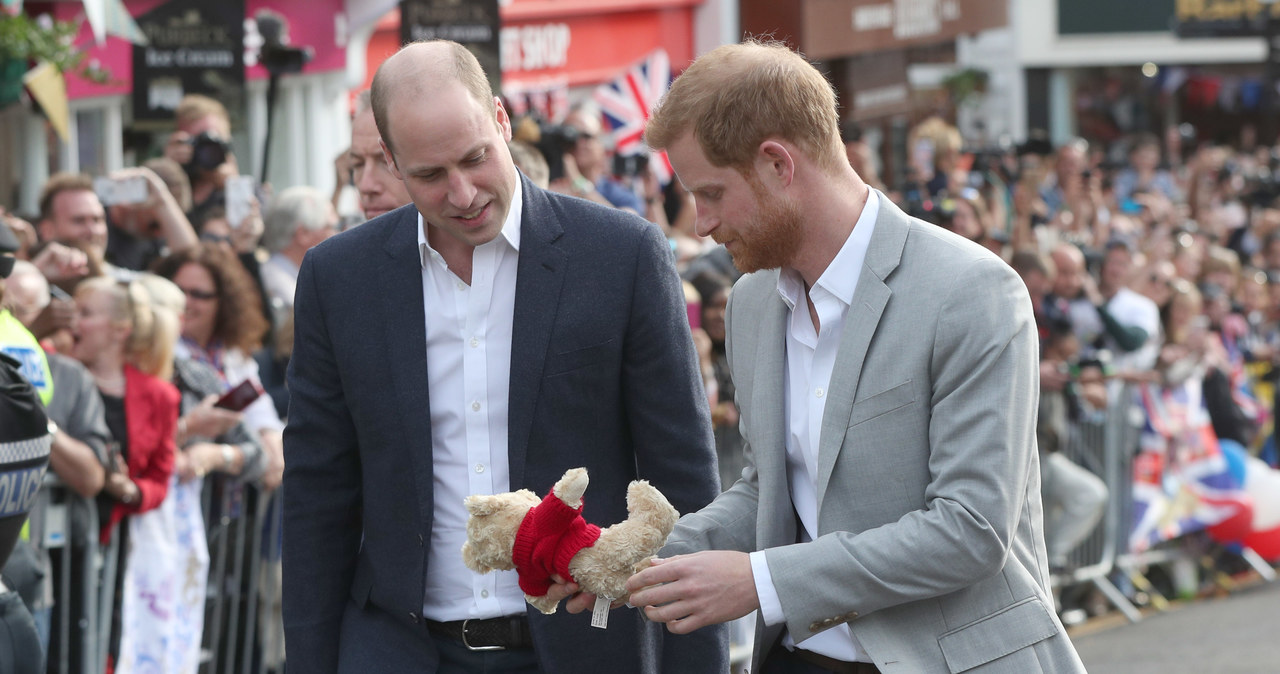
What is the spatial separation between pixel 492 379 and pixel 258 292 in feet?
11.1

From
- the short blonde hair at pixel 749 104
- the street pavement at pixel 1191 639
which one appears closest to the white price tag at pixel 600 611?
the short blonde hair at pixel 749 104

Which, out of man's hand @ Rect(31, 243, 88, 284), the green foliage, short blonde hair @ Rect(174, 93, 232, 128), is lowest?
man's hand @ Rect(31, 243, 88, 284)

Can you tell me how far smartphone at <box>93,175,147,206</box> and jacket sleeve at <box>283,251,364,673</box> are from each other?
378cm

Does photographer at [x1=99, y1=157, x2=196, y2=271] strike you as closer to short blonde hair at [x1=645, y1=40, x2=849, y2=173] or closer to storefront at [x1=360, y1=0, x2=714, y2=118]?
short blonde hair at [x1=645, y1=40, x2=849, y2=173]

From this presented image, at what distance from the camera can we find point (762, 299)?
3.01 metres

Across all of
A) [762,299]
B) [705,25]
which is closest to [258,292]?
[762,299]

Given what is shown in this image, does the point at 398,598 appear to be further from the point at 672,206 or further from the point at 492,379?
the point at 672,206

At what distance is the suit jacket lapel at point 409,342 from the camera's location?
3.28 metres

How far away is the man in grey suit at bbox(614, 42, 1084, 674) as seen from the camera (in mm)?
2576

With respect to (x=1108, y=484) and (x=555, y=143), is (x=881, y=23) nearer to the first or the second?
(x=1108, y=484)

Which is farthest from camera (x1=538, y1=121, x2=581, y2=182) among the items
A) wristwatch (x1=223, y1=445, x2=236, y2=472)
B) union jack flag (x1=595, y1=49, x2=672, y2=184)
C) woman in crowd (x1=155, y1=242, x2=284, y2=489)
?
union jack flag (x1=595, y1=49, x2=672, y2=184)

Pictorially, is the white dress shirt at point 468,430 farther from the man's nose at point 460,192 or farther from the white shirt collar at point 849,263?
the white shirt collar at point 849,263

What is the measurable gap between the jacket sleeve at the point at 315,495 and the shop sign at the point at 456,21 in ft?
21.6

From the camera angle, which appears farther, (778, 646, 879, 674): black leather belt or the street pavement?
the street pavement
